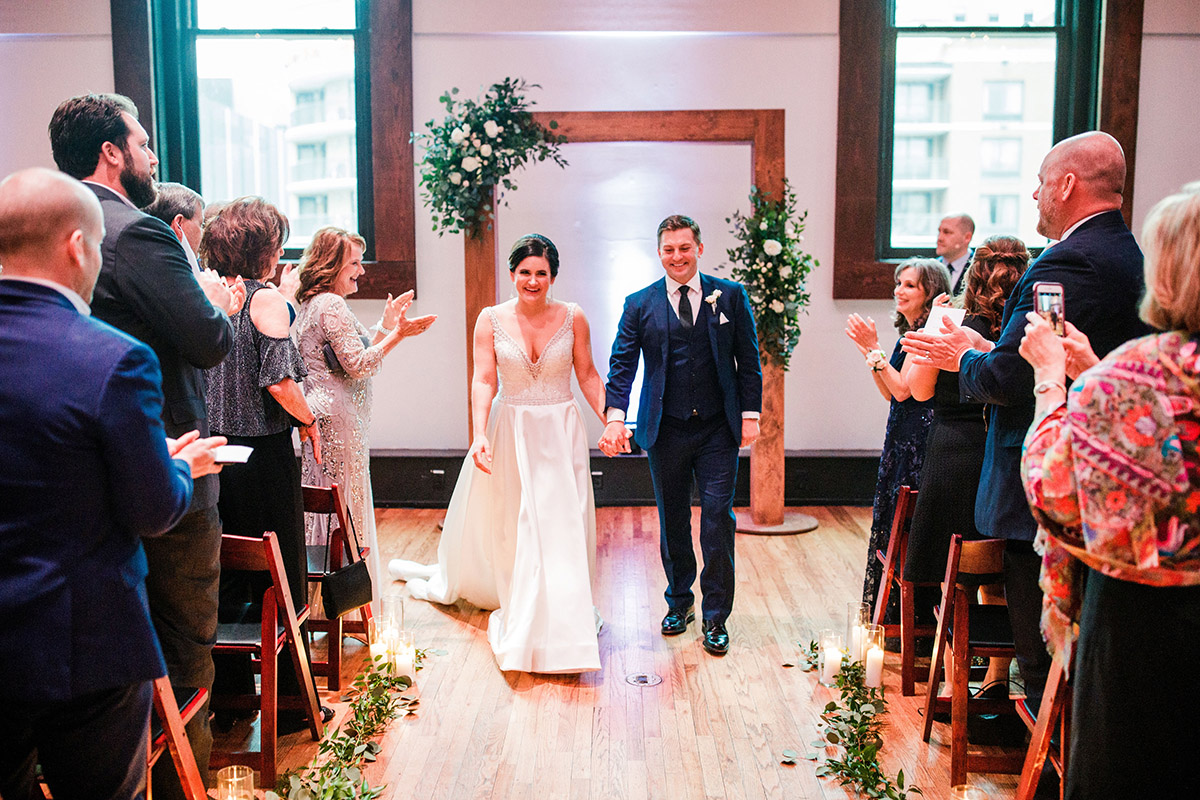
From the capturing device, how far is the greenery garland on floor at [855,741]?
3.03m

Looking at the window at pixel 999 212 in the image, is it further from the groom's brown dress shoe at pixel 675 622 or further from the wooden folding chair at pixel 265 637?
Result: the wooden folding chair at pixel 265 637

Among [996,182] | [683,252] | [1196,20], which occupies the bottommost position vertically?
[683,252]

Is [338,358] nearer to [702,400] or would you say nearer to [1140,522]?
[702,400]

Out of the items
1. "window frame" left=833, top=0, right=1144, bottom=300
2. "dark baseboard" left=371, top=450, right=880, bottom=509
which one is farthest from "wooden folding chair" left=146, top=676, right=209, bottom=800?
"window frame" left=833, top=0, right=1144, bottom=300

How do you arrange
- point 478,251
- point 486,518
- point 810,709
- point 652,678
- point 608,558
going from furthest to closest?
point 478,251
point 608,558
point 486,518
point 652,678
point 810,709

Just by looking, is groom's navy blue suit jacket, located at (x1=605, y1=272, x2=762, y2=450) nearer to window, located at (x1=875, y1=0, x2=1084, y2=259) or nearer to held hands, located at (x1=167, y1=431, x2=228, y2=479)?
held hands, located at (x1=167, y1=431, x2=228, y2=479)

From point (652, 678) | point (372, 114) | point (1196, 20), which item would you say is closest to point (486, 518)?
point (652, 678)

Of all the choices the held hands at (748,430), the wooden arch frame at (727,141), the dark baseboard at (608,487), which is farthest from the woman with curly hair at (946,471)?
the dark baseboard at (608,487)

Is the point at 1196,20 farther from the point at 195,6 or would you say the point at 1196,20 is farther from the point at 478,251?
the point at 195,6

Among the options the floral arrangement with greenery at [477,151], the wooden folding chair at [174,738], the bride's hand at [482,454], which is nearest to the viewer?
the wooden folding chair at [174,738]

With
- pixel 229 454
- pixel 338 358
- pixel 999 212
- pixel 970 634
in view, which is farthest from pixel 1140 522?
pixel 999 212

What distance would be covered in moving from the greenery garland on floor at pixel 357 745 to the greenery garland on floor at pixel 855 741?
137cm

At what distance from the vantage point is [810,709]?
368cm

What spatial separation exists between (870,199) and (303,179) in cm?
408
